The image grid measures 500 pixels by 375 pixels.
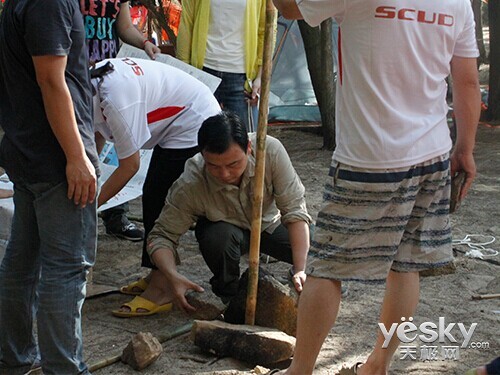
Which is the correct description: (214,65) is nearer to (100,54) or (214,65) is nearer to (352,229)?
(100,54)

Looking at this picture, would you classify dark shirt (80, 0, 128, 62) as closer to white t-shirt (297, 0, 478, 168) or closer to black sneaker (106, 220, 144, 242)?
black sneaker (106, 220, 144, 242)

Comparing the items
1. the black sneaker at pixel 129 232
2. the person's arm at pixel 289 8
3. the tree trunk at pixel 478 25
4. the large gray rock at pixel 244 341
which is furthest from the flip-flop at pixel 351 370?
the tree trunk at pixel 478 25

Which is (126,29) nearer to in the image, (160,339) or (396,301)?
(160,339)

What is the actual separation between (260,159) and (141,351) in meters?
0.90

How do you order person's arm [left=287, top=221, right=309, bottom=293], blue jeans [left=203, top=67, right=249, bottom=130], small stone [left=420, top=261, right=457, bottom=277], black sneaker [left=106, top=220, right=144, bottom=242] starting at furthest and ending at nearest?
blue jeans [left=203, top=67, right=249, bottom=130]
black sneaker [left=106, top=220, right=144, bottom=242]
small stone [left=420, top=261, right=457, bottom=277]
person's arm [left=287, top=221, right=309, bottom=293]

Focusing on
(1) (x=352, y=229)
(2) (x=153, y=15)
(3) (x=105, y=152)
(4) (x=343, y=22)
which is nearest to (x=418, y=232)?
(1) (x=352, y=229)

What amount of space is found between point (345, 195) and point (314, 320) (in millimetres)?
434

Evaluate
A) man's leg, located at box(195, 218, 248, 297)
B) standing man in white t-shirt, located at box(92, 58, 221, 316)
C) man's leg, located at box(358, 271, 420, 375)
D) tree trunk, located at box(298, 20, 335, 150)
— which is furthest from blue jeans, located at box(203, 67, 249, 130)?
tree trunk, located at box(298, 20, 335, 150)

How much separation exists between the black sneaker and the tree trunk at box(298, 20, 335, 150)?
3269 millimetres

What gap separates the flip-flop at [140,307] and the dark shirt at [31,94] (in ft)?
4.04

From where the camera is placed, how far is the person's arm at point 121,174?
354 cm

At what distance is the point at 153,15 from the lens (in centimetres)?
749

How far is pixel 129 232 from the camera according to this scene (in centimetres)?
521

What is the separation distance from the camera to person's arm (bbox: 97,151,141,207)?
139 inches
